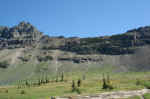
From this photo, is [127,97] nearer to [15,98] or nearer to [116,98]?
[116,98]

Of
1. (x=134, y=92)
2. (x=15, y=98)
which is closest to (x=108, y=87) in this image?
(x=134, y=92)

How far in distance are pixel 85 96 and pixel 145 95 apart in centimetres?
1212

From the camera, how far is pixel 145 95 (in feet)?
122

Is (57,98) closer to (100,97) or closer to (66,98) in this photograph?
(66,98)

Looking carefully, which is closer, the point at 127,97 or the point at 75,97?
the point at 75,97

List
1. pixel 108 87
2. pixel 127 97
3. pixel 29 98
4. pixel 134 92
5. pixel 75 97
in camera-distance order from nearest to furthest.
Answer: pixel 75 97 → pixel 127 97 → pixel 134 92 → pixel 29 98 → pixel 108 87

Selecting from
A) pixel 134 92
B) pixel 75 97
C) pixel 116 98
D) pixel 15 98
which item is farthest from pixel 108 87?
pixel 15 98

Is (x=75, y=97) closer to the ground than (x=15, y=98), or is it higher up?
higher up

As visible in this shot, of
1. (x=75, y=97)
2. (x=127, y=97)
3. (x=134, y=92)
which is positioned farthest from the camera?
(x=134, y=92)

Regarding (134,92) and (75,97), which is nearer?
(75,97)

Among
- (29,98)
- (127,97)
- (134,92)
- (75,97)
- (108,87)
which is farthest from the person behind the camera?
(108,87)

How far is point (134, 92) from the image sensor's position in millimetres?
39219

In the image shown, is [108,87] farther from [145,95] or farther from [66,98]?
[66,98]

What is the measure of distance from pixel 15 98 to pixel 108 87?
2412cm
